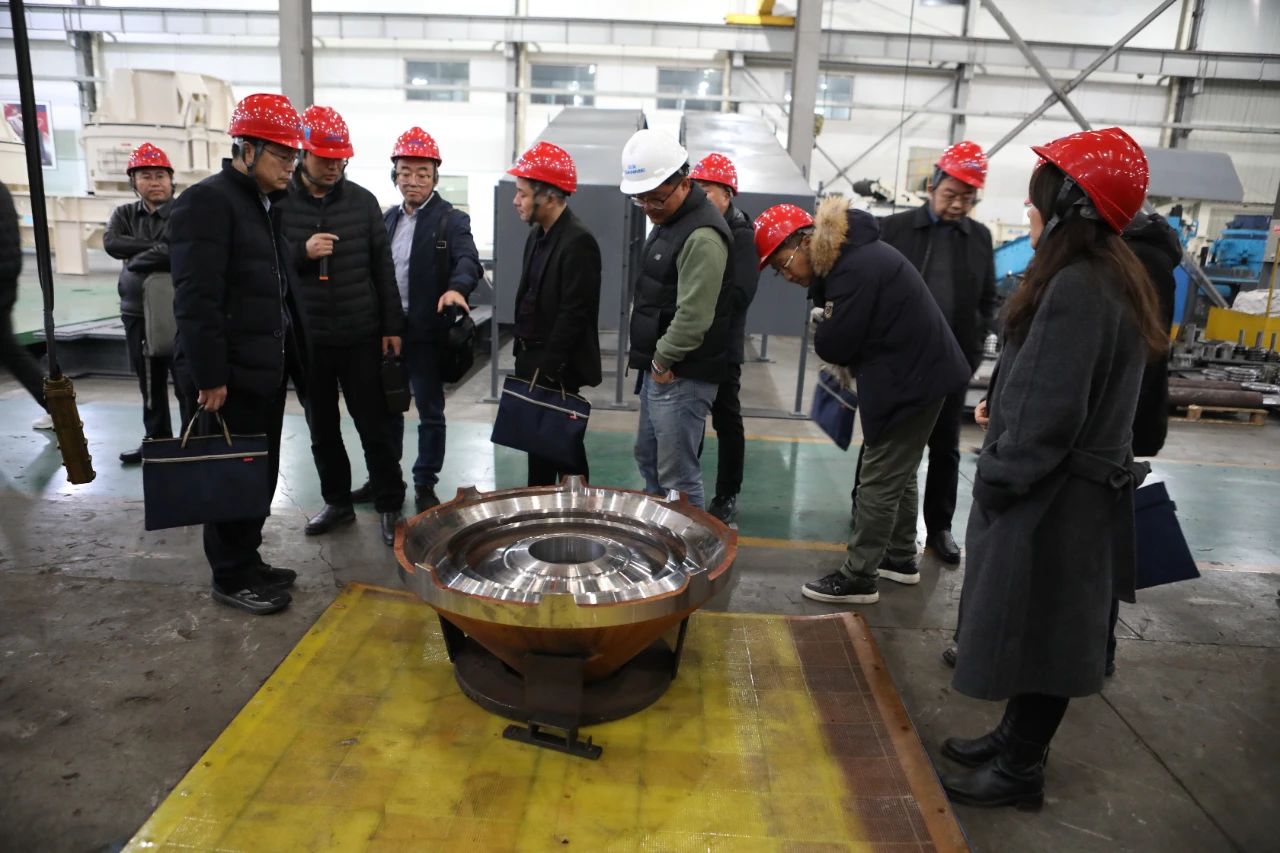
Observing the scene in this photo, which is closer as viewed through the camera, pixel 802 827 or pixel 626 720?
pixel 802 827

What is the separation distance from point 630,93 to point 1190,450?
35.9 feet

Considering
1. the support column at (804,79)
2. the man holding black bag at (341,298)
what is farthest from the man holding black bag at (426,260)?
the support column at (804,79)

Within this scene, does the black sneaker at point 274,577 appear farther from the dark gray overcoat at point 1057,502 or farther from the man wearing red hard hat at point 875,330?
the dark gray overcoat at point 1057,502

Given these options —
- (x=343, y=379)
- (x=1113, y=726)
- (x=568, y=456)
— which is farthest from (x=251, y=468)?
(x=1113, y=726)

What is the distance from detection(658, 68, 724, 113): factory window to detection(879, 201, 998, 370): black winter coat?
1167 cm

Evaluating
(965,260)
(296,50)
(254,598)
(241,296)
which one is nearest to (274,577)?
(254,598)

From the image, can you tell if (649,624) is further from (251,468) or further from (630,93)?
(630,93)

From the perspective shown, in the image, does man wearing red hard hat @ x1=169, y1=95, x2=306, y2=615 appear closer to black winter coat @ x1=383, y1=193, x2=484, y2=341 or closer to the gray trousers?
black winter coat @ x1=383, y1=193, x2=484, y2=341

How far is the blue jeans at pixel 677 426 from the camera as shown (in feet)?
11.1

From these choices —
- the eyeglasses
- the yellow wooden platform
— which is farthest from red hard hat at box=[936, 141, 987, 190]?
the yellow wooden platform

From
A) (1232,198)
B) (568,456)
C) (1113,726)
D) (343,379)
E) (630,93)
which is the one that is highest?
(630,93)

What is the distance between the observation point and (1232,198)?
37.2 ft

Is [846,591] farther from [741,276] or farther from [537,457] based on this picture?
[741,276]

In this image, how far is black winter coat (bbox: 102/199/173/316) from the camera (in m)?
4.17
